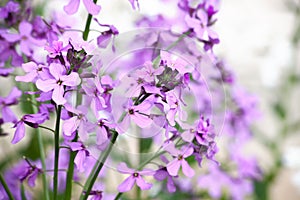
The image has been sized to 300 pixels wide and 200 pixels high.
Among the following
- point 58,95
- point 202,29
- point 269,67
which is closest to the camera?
point 58,95

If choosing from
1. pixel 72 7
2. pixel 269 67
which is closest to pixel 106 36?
pixel 72 7

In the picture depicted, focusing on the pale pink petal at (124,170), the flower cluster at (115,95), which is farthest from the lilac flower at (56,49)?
the pale pink petal at (124,170)

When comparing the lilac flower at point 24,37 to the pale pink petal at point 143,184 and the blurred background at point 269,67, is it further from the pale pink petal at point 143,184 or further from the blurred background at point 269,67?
the blurred background at point 269,67

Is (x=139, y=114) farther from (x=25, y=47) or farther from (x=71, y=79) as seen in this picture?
(x=25, y=47)

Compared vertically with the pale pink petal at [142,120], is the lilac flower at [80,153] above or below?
below

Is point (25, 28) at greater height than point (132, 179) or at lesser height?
greater

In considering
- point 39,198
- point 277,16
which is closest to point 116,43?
point 39,198
